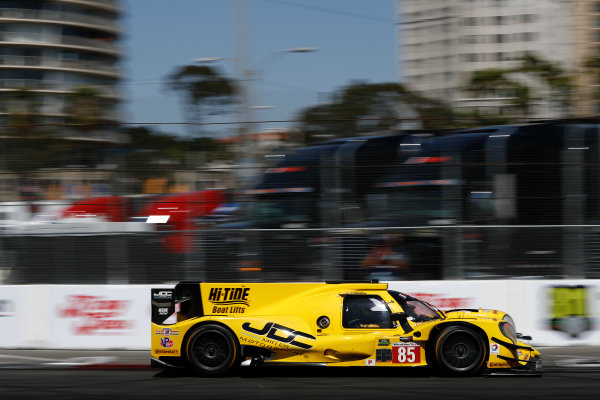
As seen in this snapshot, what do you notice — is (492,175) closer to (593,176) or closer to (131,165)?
(593,176)

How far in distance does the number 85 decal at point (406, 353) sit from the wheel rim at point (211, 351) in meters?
1.99

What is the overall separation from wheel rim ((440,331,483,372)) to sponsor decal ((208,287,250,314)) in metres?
2.46

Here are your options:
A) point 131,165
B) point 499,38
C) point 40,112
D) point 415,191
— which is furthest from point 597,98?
point 499,38

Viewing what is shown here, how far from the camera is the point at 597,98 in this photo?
16703 millimetres

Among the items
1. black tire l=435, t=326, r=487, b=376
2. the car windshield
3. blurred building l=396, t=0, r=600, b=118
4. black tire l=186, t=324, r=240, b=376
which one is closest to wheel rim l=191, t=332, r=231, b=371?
black tire l=186, t=324, r=240, b=376

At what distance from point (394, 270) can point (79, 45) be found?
50994 mm

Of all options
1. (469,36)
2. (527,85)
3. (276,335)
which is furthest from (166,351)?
(469,36)

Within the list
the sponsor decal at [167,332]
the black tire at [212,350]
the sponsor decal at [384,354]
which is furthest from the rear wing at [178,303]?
the sponsor decal at [384,354]

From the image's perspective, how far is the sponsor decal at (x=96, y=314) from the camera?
12445 millimetres

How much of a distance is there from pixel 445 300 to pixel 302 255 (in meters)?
2.40

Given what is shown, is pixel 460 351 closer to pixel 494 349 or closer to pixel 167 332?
pixel 494 349

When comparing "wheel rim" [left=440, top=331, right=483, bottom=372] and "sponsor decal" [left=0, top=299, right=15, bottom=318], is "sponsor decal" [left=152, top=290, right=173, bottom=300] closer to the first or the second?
"wheel rim" [left=440, top=331, right=483, bottom=372]

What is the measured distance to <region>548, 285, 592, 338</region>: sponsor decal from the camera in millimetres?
12039

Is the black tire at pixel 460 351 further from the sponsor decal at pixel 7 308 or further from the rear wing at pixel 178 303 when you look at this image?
the sponsor decal at pixel 7 308
